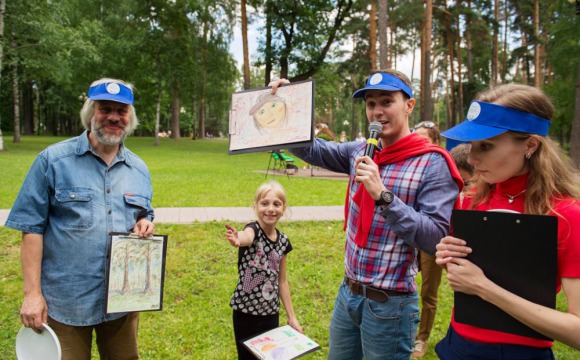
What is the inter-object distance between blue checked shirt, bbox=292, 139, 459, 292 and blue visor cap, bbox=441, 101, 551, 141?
388 mm

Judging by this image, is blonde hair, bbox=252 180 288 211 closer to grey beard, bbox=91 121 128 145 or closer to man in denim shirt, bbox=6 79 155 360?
man in denim shirt, bbox=6 79 155 360

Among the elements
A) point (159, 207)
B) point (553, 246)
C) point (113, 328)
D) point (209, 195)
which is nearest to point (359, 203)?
point (553, 246)

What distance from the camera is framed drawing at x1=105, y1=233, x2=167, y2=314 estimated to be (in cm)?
232

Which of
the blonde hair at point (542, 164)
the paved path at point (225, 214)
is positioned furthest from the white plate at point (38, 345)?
the paved path at point (225, 214)

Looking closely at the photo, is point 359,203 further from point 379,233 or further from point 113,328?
point 113,328

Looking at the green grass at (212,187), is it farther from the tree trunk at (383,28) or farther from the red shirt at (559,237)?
the red shirt at (559,237)

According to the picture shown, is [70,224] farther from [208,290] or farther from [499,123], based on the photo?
[208,290]

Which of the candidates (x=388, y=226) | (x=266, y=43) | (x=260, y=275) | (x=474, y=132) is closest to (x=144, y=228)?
(x=260, y=275)

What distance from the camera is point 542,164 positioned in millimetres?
1511

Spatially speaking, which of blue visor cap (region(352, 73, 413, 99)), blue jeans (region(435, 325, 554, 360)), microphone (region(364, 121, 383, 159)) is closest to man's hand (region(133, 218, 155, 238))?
microphone (region(364, 121, 383, 159))

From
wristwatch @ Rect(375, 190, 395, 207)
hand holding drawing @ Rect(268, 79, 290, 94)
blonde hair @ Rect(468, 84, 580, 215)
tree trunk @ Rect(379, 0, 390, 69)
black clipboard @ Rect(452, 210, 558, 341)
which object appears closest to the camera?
black clipboard @ Rect(452, 210, 558, 341)

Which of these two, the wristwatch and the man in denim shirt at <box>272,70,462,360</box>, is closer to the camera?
the wristwatch

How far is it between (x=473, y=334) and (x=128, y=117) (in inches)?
91.2

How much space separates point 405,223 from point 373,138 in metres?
0.45
